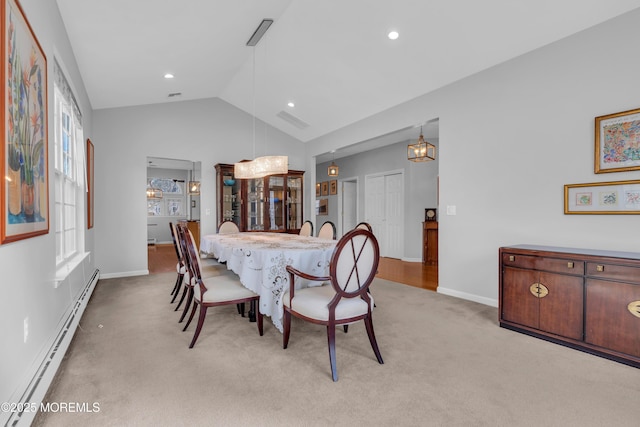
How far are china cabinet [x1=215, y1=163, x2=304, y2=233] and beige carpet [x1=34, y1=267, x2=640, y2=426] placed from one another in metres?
2.95

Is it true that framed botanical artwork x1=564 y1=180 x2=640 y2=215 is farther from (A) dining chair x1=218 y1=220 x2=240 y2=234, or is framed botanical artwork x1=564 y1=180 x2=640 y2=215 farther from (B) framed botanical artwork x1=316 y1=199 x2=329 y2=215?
(B) framed botanical artwork x1=316 y1=199 x2=329 y2=215

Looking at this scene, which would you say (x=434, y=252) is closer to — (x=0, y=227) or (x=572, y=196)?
(x=572, y=196)

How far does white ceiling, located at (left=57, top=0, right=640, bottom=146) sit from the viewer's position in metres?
2.71

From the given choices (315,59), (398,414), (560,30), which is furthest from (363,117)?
(398,414)

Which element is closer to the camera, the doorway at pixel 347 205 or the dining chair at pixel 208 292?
the dining chair at pixel 208 292

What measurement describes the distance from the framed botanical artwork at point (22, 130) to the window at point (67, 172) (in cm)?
82

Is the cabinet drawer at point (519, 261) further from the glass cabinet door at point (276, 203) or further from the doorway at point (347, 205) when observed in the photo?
the doorway at point (347, 205)

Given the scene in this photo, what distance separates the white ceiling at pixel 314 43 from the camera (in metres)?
2.71

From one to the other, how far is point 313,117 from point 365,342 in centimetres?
411

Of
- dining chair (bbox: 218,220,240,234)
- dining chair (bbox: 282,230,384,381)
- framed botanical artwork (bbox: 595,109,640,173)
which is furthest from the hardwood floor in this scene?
dining chair (bbox: 282,230,384,381)

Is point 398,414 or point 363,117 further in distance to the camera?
point 363,117

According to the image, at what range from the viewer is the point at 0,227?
129 cm

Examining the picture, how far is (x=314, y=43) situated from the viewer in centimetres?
376

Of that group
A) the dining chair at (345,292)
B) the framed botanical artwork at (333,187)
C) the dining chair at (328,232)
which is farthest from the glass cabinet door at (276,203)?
the dining chair at (345,292)
